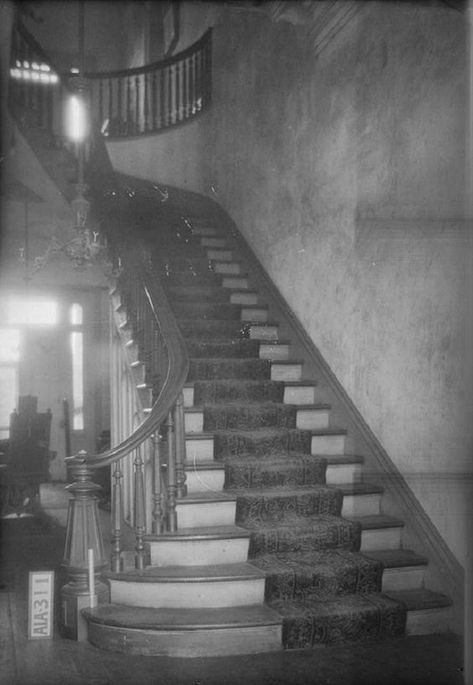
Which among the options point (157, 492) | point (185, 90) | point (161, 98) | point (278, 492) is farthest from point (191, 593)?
point (161, 98)

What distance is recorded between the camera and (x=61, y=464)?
1037 cm

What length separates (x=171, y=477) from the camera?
416 cm

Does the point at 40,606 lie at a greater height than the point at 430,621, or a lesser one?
greater

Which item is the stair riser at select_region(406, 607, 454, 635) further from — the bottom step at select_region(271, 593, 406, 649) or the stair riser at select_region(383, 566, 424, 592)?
the stair riser at select_region(383, 566, 424, 592)

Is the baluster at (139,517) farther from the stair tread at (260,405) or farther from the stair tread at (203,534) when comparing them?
the stair tread at (260,405)

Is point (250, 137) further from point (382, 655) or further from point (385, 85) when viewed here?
point (382, 655)

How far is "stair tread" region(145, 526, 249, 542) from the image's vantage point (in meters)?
3.97

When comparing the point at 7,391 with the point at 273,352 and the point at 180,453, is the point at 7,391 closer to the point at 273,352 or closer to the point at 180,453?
the point at 273,352

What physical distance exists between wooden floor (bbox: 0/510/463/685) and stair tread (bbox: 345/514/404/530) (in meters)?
0.73

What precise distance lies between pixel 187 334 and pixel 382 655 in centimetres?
316

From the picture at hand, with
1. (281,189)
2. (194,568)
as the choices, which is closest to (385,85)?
(281,189)

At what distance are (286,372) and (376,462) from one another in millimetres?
1339

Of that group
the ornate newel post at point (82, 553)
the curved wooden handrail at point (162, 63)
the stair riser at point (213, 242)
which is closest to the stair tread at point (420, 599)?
the ornate newel post at point (82, 553)

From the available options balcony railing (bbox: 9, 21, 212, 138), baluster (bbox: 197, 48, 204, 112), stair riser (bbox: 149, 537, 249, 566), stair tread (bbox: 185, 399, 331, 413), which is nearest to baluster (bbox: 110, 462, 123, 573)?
stair riser (bbox: 149, 537, 249, 566)
